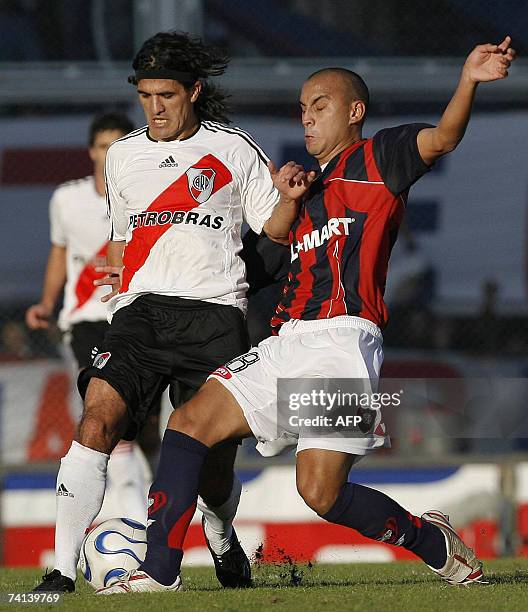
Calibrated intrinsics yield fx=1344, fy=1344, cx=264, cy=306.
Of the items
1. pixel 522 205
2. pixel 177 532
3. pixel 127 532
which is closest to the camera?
pixel 177 532

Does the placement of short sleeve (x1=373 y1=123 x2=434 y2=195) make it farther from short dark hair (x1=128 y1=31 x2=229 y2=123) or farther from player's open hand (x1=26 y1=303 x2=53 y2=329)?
player's open hand (x1=26 y1=303 x2=53 y2=329)

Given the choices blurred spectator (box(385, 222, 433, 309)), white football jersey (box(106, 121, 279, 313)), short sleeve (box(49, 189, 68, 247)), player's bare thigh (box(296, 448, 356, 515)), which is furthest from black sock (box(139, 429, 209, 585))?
blurred spectator (box(385, 222, 433, 309))

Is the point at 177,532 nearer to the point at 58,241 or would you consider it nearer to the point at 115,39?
the point at 58,241

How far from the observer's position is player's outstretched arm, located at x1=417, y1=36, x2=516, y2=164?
4.69 meters

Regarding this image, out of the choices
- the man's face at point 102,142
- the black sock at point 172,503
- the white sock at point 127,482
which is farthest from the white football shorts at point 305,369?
the man's face at point 102,142

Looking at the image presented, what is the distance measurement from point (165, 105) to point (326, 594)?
2.10 meters

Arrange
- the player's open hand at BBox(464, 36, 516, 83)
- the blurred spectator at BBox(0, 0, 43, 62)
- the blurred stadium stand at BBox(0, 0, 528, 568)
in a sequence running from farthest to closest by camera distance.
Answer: the blurred spectator at BBox(0, 0, 43, 62) < the blurred stadium stand at BBox(0, 0, 528, 568) < the player's open hand at BBox(464, 36, 516, 83)

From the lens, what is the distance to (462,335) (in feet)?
32.6

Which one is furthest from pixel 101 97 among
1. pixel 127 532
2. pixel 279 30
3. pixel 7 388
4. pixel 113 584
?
pixel 113 584

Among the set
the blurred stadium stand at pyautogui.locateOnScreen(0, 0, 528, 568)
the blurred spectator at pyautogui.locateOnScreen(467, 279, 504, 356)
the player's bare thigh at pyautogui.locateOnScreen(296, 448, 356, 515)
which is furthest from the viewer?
the blurred spectator at pyautogui.locateOnScreen(467, 279, 504, 356)

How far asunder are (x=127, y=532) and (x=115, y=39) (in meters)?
5.11

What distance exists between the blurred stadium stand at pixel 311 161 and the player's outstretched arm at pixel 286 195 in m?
4.12

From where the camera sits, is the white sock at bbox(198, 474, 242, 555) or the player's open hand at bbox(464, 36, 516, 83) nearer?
the player's open hand at bbox(464, 36, 516, 83)

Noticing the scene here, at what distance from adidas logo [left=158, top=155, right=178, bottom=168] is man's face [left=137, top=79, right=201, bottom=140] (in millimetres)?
120
